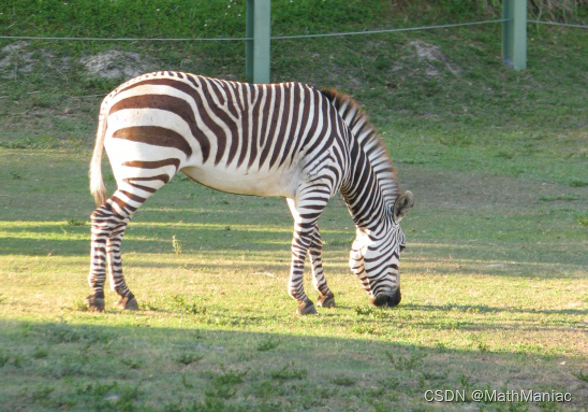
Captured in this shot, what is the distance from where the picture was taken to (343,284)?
881 centimetres

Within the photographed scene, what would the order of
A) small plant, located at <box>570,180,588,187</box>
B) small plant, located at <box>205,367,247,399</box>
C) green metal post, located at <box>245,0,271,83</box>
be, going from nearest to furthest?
small plant, located at <box>205,367,247,399</box>
small plant, located at <box>570,180,588,187</box>
green metal post, located at <box>245,0,271,83</box>

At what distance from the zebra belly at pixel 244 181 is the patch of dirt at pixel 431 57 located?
1194 centimetres

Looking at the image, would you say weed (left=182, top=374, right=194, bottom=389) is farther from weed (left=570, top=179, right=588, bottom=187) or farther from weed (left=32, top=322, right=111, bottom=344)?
weed (left=570, top=179, right=588, bottom=187)

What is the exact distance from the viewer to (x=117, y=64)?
17.5 m

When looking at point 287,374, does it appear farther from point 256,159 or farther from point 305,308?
point 256,159

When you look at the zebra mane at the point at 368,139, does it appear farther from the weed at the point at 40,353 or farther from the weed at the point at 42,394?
the weed at the point at 42,394

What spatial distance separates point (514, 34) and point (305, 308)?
13.7 metres

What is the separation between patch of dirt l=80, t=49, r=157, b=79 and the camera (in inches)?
680

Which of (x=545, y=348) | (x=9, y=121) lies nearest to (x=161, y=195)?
(x=9, y=121)

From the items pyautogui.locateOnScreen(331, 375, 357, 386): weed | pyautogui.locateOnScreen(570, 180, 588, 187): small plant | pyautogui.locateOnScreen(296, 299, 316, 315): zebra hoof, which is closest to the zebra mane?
pyautogui.locateOnScreen(296, 299, 316, 315): zebra hoof

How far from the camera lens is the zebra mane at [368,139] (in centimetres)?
809

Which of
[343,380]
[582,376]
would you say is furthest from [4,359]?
[582,376]

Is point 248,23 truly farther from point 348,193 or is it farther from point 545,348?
point 545,348

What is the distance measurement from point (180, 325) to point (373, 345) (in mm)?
1348
